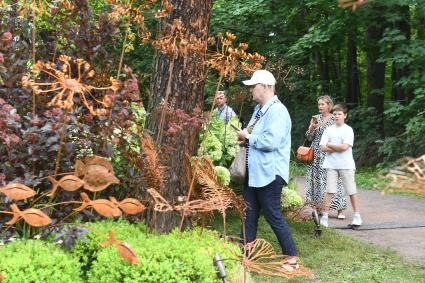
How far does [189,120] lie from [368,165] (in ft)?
53.4

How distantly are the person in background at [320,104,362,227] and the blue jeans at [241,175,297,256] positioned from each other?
3.01 metres

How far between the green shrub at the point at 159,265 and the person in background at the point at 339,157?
19.4 feet

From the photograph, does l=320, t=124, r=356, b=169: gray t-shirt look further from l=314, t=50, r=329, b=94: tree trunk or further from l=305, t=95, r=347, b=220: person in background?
l=314, t=50, r=329, b=94: tree trunk

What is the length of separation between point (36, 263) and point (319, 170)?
7.54 m

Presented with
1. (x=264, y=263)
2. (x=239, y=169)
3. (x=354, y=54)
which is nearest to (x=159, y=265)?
(x=264, y=263)

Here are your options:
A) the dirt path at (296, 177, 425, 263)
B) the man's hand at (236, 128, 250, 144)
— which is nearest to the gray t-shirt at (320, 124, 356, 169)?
the dirt path at (296, 177, 425, 263)

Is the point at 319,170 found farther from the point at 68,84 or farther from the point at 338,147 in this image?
the point at 68,84

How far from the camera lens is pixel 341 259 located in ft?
22.5

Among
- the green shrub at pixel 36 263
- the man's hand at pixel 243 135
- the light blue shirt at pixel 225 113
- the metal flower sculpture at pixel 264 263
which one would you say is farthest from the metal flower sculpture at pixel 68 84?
the light blue shirt at pixel 225 113

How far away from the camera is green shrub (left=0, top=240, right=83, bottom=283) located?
3.03 meters

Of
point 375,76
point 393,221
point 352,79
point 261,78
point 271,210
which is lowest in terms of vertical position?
point 393,221

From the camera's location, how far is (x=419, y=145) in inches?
643

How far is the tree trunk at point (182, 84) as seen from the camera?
16.2 feet

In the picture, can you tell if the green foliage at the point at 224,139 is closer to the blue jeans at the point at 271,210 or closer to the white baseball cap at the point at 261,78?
the blue jeans at the point at 271,210
